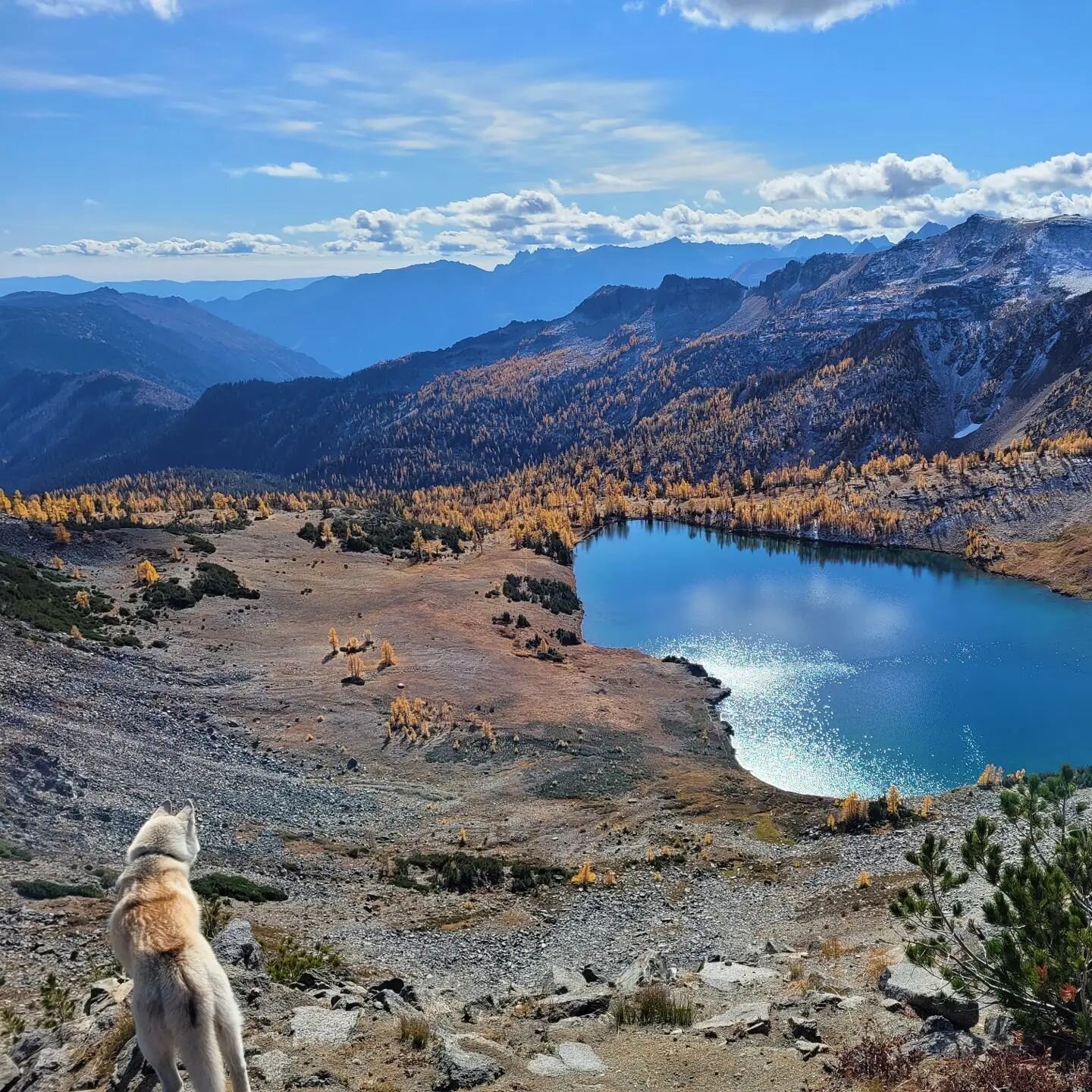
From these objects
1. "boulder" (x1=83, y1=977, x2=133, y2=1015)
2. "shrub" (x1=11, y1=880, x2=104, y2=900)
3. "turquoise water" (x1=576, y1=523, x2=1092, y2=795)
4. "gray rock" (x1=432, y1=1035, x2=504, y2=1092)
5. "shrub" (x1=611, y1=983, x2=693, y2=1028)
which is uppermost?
"boulder" (x1=83, y1=977, x2=133, y2=1015)

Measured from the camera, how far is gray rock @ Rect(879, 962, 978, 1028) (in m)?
15.0

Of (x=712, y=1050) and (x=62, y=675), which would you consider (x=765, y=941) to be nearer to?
(x=712, y=1050)

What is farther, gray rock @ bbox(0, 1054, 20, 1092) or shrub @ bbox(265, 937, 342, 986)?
shrub @ bbox(265, 937, 342, 986)

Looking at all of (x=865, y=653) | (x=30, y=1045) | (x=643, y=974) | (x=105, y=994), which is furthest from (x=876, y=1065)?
(x=865, y=653)

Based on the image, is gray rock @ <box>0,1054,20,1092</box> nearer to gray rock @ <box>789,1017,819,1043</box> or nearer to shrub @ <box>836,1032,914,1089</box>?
shrub @ <box>836,1032,914,1089</box>

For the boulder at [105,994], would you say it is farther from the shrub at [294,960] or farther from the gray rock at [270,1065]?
the shrub at [294,960]

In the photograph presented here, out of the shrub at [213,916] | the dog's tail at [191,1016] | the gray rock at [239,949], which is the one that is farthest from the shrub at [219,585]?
the dog's tail at [191,1016]

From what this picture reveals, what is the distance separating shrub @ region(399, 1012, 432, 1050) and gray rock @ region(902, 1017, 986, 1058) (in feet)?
26.3

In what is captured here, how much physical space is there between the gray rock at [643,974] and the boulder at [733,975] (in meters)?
1.14

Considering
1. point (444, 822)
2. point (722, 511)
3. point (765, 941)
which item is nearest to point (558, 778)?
point (444, 822)

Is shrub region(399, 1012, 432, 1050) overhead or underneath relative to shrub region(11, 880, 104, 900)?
overhead

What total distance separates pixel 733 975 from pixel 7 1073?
16.3 metres

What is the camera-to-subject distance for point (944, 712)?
6950 cm

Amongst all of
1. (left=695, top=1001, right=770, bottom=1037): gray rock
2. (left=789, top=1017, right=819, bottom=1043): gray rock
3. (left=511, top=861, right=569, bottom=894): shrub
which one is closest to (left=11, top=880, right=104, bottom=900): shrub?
(left=511, top=861, right=569, bottom=894): shrub
